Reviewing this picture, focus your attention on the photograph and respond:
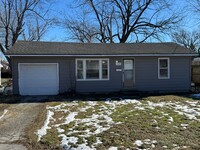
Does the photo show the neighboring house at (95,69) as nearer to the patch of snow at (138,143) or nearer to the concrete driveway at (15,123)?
the concrete driveway at (15,123)

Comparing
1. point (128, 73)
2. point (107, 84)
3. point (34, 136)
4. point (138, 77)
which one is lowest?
point (34, 136)

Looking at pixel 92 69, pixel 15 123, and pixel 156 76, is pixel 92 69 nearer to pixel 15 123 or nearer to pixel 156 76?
pixel 156 76

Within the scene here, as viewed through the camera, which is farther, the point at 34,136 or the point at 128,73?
the point at 128,73

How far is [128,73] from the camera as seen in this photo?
14.6 m

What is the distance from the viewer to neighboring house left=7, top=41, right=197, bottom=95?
13.4 m

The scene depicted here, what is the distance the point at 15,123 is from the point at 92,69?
7.62 meters

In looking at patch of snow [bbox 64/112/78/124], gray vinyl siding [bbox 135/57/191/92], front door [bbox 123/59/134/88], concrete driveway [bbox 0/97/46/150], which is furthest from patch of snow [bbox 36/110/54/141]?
gray vinyl siding [bbox 135/57/191/92]

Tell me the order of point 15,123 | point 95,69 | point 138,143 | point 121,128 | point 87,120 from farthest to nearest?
point 95,69, point 87,120, point 15,123, point 121,128, point 138,143

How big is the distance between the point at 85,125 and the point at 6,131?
2.20m

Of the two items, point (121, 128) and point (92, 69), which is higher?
point (92, 69)

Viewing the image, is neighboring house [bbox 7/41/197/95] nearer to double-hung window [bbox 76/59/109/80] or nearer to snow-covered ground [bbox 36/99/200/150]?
double-hung window [bbox 76/59/109/80]

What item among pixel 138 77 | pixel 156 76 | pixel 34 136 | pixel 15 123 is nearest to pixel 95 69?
pixel 138 77

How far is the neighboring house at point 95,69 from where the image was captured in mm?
13426

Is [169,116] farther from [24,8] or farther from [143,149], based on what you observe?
[24,8]
